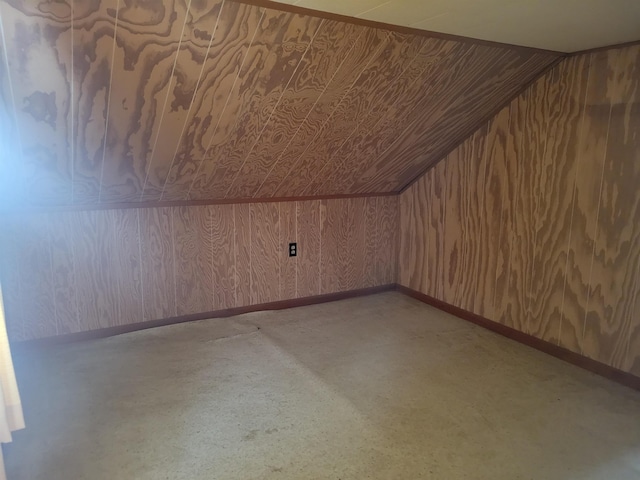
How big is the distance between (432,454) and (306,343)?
1.13 meters

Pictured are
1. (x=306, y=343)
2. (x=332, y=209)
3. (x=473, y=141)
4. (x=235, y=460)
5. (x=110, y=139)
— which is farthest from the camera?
(x=332, y=209)

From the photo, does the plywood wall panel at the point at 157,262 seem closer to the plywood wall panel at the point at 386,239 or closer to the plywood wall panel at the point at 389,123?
the plywood wall panel at the point at 389,123

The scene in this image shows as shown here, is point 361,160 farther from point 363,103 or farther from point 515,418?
point 515,418

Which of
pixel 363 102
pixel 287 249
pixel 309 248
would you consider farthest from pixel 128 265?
pixel 363 102

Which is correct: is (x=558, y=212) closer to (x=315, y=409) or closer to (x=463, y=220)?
(x=463, y=220)

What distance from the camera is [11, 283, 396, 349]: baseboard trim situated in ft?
8.74

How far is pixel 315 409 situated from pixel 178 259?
140cm

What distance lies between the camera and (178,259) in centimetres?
297

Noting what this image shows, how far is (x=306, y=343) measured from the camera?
276cm

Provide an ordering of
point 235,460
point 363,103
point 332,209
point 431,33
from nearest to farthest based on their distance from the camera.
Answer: point 235,460 < point 431,33 < point 363,103 < point 332,209

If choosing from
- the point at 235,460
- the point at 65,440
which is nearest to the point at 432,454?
the point at 235,460

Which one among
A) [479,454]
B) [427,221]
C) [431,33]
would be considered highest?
[431,33]

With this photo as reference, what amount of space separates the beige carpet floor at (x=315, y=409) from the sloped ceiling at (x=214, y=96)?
0.96 meters

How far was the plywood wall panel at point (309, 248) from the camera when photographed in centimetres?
336
